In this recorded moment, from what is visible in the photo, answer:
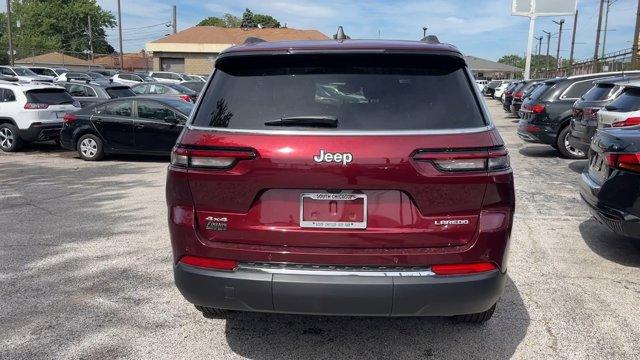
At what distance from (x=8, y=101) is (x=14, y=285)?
32.9 ft

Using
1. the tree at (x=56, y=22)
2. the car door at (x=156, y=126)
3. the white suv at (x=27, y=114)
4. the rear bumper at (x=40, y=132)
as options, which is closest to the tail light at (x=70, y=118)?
the white suv at (x=27, y=114)

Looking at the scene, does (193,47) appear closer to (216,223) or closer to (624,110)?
(624,110)

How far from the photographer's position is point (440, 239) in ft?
9.00

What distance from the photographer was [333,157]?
2.68 m

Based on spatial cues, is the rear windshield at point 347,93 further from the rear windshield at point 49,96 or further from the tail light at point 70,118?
the rear windshield at point 49,96

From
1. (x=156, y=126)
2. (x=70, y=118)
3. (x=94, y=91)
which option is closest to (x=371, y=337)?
(x=156, y=126)

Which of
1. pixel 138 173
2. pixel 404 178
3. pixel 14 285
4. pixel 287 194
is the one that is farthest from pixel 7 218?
pixel 404 178

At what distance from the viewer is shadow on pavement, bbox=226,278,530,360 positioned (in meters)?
3.33

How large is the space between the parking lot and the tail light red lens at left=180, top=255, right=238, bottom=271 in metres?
0.74

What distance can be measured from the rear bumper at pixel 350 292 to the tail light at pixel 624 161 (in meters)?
2.49

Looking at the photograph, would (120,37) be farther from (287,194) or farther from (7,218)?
(287,194)

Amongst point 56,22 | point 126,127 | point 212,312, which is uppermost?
point 56,22

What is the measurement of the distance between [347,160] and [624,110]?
6913mm

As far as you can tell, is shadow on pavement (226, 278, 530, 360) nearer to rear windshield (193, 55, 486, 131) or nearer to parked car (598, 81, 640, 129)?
rear windshield (193, 55, 486, 131)
